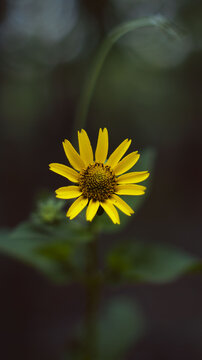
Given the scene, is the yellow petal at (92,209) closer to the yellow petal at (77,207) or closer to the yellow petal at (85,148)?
the yellow petal at (77,207)

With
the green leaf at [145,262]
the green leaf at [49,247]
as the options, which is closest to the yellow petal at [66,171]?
the green leaf at [49,247]

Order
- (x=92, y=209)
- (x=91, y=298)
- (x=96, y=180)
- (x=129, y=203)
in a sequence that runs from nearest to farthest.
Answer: (x=92, y=209)
(x=96, y=180)
(x=129, y=203)
(x=91, y=298)

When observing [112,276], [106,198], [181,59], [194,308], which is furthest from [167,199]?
[106,198]

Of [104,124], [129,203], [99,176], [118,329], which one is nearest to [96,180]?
[99,176]

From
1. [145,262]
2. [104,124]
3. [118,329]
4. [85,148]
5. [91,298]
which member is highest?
[104,124]

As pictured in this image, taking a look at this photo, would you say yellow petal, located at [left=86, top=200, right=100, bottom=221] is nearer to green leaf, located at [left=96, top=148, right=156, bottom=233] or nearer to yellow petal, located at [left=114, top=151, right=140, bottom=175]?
yellow petal, located at [left=114, top=151, right=140, bottom=175]

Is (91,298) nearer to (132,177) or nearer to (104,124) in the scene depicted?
(132,177)
